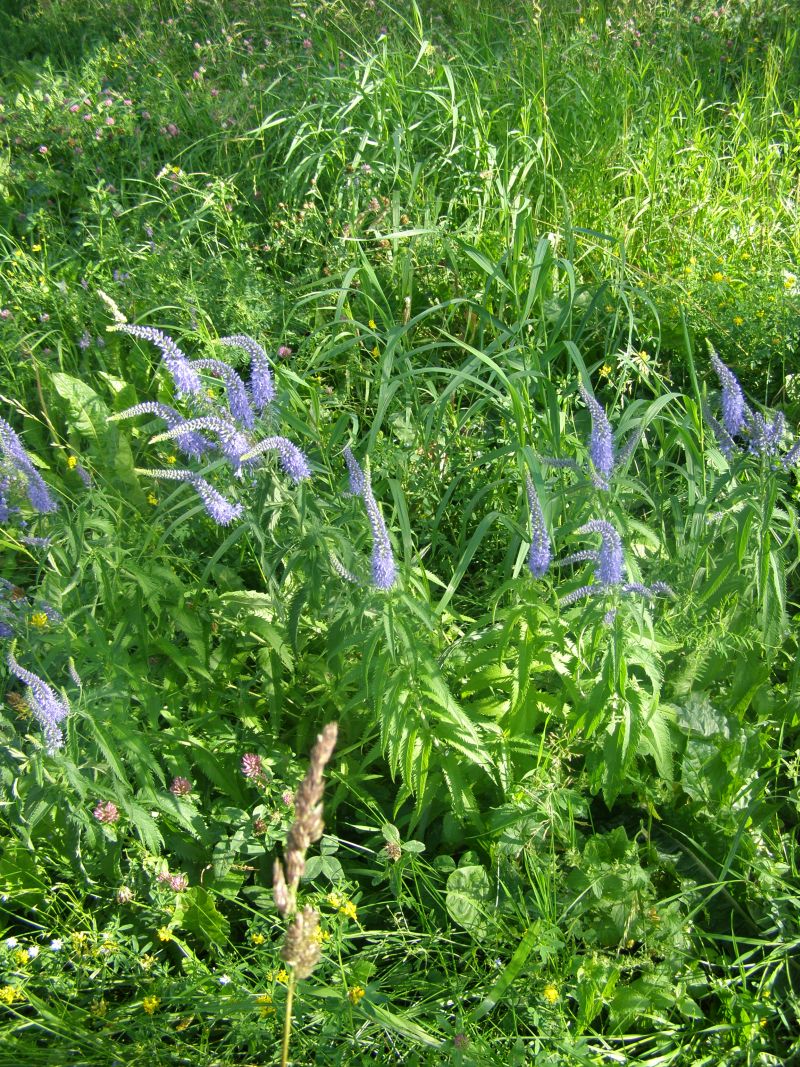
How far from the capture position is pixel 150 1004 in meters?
1.97

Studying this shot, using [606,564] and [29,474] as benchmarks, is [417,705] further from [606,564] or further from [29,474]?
[29,474]

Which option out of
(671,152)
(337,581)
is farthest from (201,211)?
(337,581)

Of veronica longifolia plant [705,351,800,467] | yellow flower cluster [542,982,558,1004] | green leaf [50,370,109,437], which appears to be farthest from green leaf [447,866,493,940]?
green leaf [50,370,109,437]

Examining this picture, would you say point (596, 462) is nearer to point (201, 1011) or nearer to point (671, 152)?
point (201, 1011)

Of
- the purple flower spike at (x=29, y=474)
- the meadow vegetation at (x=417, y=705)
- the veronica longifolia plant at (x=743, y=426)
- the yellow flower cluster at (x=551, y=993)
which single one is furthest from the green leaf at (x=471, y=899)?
the purple flower spike at (x=29, y=474)

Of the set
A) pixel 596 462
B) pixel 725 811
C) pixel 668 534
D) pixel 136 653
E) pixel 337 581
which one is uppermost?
pixel 596 462

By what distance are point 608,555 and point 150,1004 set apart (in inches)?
51.9

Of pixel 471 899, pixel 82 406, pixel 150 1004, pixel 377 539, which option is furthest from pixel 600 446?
pixel 82 406

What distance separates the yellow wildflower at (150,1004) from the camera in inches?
77.6

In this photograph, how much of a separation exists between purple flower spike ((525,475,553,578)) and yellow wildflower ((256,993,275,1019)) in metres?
1.01

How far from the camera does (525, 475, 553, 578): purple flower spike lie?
1.91 m

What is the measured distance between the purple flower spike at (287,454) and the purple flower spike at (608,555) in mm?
599

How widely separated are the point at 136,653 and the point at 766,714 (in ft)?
5.26

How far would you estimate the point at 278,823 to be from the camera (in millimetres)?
2314
